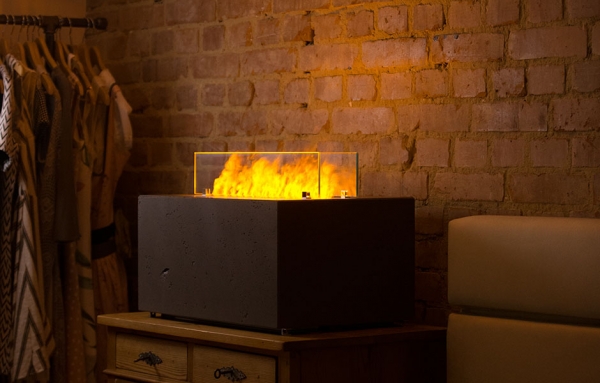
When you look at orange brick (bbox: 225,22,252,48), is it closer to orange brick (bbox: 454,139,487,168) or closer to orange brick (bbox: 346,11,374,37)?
orange brick (bbox: 346,11,374,37)

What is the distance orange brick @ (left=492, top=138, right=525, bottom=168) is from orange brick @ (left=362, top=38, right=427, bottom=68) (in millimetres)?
314

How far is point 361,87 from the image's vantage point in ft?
8.32

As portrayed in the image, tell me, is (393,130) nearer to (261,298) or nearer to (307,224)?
(307,224)

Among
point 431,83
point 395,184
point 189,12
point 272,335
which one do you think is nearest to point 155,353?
point 272,335

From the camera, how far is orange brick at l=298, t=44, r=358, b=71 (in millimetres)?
2561

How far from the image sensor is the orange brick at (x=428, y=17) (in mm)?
2373

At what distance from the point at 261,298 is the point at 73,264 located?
3.10 feet

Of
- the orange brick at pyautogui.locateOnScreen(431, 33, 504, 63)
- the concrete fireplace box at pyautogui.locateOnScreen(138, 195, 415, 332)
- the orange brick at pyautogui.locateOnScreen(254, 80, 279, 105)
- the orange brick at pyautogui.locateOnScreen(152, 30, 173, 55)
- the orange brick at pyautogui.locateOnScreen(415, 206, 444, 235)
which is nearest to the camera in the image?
the concrete fireplace box at pyautogui.locateOnScreen(138, 195, 415, 332)

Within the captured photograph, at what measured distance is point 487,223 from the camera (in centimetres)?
210

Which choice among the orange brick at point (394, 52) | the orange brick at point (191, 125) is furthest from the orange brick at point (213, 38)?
the orange brick at point (394, 52)

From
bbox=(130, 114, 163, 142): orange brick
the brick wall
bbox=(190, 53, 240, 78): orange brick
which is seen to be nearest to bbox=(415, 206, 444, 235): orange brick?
the brick wall

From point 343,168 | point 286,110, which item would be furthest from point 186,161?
point 343,168

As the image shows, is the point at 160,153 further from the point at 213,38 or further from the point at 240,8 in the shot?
the point at 240,8

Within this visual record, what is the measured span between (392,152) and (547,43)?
513 mm
